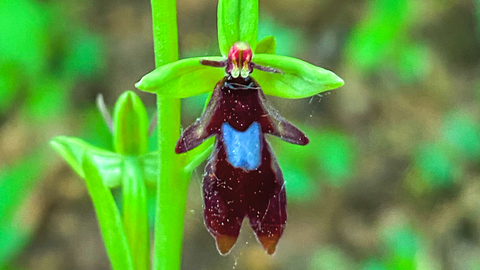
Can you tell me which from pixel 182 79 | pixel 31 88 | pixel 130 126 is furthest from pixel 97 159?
pixel 31 88

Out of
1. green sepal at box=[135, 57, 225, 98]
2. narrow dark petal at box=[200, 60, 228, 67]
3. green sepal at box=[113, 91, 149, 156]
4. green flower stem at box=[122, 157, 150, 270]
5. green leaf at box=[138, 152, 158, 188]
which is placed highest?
narrow dark petal at box=[200, 60, 228, 67]

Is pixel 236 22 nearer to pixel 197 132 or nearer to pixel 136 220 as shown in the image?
pixel 197 132

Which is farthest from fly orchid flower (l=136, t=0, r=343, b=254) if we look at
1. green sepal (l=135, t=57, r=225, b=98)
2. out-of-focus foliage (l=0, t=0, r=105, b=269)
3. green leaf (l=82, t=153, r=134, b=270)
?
out-of-focus foliage (l=0, t=0, r=105, b=269)

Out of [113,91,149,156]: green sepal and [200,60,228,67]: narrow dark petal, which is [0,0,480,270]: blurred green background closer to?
[113,91,149,156]: green sepal

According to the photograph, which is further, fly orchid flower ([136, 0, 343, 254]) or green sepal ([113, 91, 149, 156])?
green sepal ([113, 91, 149, 156])

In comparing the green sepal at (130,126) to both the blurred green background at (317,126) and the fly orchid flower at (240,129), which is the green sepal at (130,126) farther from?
the blurred green background at (317,126)

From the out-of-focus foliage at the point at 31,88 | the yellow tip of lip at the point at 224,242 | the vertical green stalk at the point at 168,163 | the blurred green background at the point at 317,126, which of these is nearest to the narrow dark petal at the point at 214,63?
the vertical green stalk at the point at 168,163

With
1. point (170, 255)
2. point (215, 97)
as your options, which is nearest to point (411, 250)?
point (170, 255)
